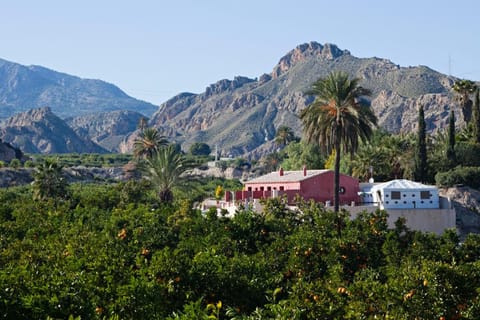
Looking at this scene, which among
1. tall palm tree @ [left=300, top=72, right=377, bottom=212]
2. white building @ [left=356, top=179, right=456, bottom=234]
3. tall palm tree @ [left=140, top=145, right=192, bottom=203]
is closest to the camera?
tall palm tree @ [left=300, top=72, right=377, bottom=212]

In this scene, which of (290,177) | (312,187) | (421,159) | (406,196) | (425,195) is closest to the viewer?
(406,196)

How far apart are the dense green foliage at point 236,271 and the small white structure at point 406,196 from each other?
23.9 meters

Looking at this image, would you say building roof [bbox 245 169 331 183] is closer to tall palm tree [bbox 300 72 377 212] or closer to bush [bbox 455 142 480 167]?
tall palm tree [bbox 300 72 377 212]

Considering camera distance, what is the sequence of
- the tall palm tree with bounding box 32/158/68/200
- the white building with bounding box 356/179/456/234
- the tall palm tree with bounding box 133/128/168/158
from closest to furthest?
the white building with bounding box 356/179/456/234
the tall palm tree with bounding box 32/158/68/200
the tall palm tree with bounding box 133/128/168/158

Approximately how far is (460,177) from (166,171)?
2935cm

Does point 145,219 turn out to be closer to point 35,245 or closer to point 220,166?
point 35,245

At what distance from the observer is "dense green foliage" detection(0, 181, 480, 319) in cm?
1292

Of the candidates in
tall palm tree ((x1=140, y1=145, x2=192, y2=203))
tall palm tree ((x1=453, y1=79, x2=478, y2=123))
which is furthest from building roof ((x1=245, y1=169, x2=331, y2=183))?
tall palm tree ((x1=453, y1=79, x2=478, y2=123))

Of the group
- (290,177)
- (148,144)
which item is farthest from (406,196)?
(148,144)

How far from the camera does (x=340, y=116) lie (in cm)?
4266

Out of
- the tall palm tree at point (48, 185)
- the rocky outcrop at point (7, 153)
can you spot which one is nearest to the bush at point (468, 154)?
the tall palm tree at point (48, 185)

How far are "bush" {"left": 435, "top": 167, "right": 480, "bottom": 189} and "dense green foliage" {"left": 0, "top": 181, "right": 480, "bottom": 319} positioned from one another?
38019 mm

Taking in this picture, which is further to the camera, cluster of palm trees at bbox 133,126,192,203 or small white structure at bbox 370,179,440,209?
small white structure at bbox 370,179,440,209

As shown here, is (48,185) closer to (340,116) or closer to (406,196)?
(340,116)
